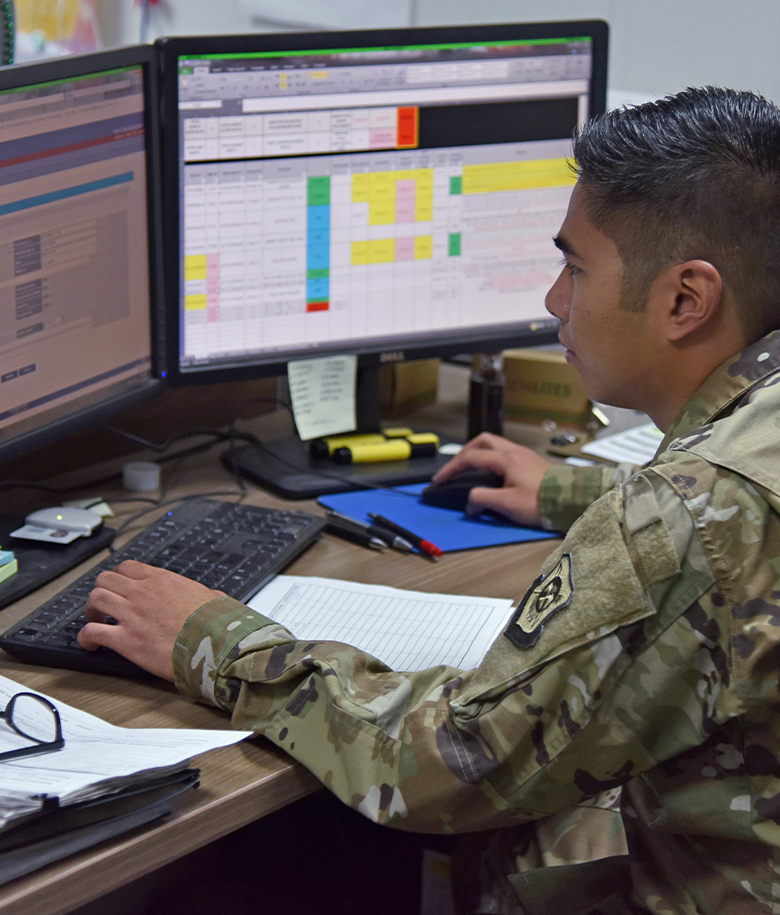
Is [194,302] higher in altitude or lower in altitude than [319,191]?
lower

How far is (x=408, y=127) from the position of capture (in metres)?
1.36

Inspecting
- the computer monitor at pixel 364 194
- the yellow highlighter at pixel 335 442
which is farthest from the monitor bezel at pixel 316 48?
the yellow highlighter at pixel 335 442

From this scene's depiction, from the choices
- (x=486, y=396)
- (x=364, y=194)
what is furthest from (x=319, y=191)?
(x=486, y=396)

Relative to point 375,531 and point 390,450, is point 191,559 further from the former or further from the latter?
point 390,450

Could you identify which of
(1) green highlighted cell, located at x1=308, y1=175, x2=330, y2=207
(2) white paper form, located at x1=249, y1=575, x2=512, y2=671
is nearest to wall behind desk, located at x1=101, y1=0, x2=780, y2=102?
(1) green highlighted cell, located at x1=308, y1=175, x2=330, y2=207

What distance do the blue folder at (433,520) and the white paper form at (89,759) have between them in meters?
0.47

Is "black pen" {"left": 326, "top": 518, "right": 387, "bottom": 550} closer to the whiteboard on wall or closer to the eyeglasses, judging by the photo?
the eyeglasses

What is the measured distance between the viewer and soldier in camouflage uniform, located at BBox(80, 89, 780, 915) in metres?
0.73

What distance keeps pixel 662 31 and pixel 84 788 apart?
75.6 inches

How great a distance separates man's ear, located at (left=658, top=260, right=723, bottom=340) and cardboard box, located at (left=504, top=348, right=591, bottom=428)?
2.39 feet

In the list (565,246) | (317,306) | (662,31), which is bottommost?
(317,306)

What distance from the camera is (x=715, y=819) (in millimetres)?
781

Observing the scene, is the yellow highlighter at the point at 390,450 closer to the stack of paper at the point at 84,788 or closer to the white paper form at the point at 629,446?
the white paper form at the point at 629,446

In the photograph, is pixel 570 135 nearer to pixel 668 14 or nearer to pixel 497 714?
pixel 668 14
